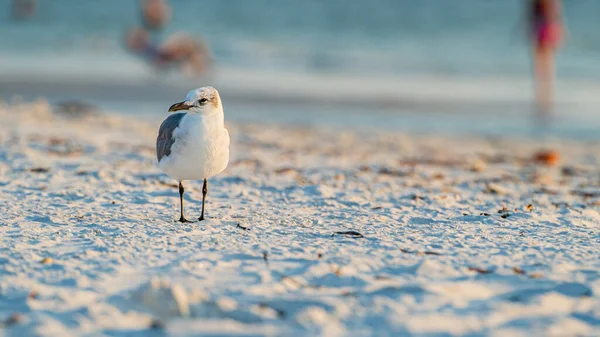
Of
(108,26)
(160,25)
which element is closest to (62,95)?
(160,25)

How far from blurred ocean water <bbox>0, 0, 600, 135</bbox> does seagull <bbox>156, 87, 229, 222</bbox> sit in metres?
7.40

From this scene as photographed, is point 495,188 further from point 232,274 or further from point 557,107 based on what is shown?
point 557,107

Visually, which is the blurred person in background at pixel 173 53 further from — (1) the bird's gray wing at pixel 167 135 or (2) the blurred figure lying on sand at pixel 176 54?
(1) the bird's gray wing at pixel 167 135

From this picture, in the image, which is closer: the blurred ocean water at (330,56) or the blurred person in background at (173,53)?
the blurred ocean water at (330,56)

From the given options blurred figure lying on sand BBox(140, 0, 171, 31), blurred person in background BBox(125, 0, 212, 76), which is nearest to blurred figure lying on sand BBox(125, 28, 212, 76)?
blurred person in background BBox(125, 0, 212, 76)

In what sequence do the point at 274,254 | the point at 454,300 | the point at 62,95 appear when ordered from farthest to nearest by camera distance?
the point at 62,95 < the point at 274,254 < the point at 454,300

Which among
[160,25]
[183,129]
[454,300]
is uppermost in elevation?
[160,25]

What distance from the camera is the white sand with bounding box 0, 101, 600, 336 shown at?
3.34 m

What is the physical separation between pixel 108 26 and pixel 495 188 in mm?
21969

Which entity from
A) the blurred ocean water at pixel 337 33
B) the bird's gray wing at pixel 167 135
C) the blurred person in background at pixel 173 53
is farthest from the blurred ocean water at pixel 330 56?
the bird's gray wing at pixel 167 135

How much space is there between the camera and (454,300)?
354 centimetres

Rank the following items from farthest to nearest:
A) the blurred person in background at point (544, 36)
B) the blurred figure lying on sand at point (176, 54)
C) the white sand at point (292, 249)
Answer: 1. the blurred figure lying on sand at point (176, 54)
2. the blurred person in background at point (544, 36)
3. the white sand at point (292, 249)

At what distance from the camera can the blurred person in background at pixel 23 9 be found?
27014 mm

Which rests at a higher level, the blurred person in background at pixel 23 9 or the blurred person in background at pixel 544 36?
the blurred person in background at pixel 23 9
